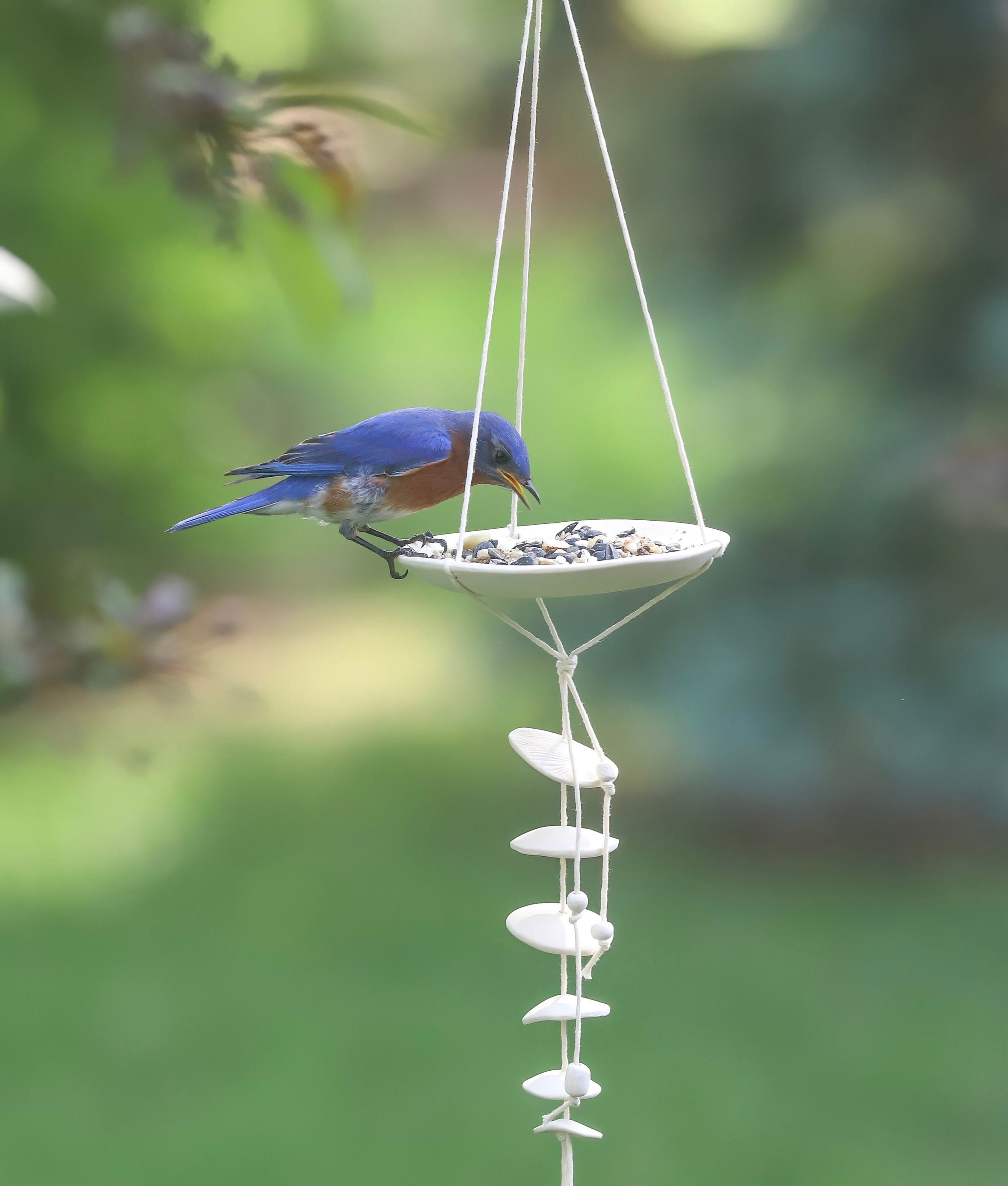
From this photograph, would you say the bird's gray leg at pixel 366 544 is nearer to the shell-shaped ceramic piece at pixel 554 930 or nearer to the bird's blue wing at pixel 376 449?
the bird's blue wing at pixel 376 449

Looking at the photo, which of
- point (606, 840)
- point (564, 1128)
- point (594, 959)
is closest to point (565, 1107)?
point (564, 1128)

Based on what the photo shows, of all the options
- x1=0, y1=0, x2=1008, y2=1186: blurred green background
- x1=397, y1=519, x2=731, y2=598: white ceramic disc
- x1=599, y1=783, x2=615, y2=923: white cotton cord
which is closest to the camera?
x1=397, y1=519, x2=731, y2=598: white ceramic disc

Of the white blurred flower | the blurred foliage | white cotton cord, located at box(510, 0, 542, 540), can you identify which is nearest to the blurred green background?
the blurred foliage

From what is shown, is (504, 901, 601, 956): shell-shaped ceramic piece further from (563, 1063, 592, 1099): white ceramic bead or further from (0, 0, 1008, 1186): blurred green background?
(0, 0, 1008, 1186): blurred green background

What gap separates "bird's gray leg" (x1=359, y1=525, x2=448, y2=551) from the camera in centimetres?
142

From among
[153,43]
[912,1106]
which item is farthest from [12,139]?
[912,1106]

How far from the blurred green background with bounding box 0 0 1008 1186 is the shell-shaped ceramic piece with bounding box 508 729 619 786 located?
69 centimetres

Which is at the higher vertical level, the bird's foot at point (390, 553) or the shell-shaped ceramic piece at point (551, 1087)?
the bird's foot at point (390, 553)

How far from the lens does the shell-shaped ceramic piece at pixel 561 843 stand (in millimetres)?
1295

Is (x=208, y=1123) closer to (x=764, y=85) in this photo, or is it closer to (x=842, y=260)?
(x=842, y=260)

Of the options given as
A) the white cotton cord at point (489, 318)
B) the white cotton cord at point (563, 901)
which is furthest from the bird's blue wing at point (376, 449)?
the white cotton cord at point (563, 901)

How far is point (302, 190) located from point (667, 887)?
2.42 metres

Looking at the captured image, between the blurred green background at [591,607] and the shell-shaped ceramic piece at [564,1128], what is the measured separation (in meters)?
0.82

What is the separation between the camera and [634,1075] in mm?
2938
